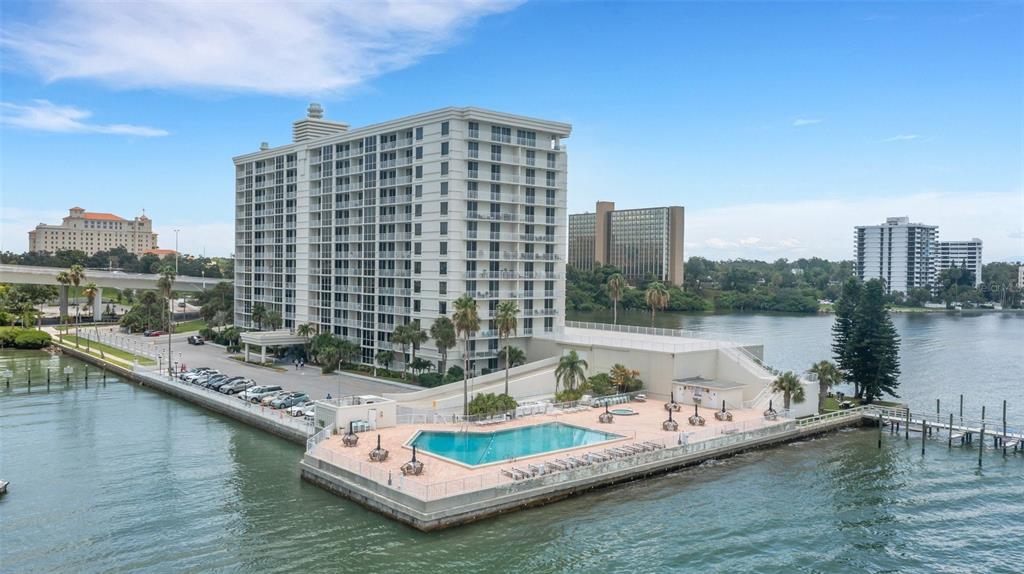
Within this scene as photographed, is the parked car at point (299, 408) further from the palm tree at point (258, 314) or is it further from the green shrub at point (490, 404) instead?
the palm tree at point (258, 314)

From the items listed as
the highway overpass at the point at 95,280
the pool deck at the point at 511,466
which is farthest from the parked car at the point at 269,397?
the highway overpass at the point at 95,280

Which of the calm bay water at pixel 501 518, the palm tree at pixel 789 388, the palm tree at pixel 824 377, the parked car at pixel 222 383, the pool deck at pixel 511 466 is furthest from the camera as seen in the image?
the parked car at pixel 222 383

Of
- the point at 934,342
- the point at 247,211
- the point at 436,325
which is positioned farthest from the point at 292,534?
the point at 934,342

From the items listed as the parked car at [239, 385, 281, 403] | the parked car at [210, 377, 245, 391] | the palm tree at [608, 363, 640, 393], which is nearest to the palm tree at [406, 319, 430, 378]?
the parked car at [239, 385, 281, 403]

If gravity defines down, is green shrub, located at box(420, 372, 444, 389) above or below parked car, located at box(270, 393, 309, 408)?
above

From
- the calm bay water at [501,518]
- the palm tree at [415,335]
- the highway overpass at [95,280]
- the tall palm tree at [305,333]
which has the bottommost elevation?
the calm bay water at [501,518]

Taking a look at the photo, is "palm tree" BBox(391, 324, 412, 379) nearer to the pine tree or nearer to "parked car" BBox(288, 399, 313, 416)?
"parked car" BBox(288, 399, 313, 416)

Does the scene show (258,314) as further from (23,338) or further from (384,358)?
(23,338)
